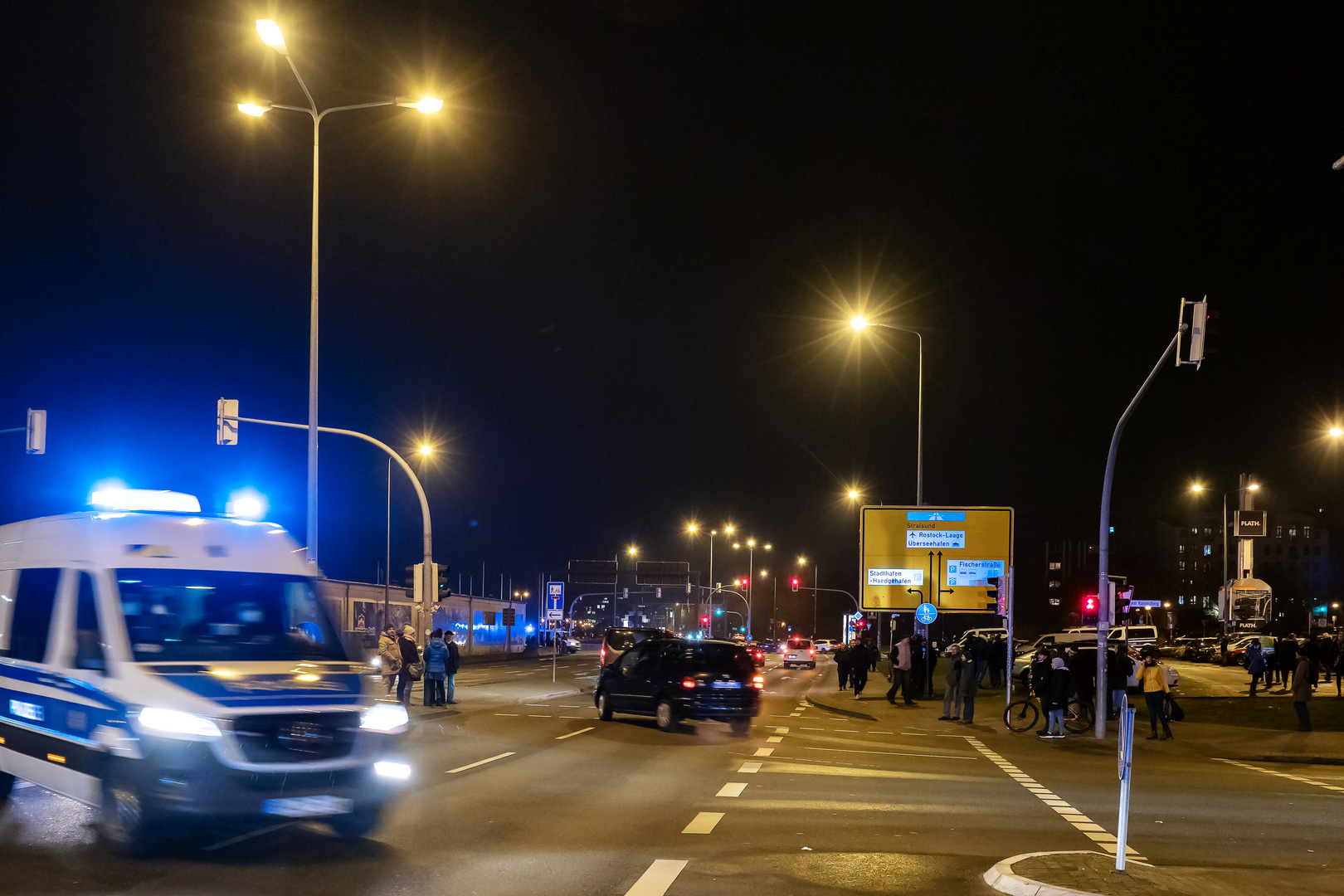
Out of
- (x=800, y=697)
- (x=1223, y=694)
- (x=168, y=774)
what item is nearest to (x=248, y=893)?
(x=168, y=774)

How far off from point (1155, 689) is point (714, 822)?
15.4m

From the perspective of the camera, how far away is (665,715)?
2139 centimetres

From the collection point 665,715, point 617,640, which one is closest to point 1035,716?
point 665,715

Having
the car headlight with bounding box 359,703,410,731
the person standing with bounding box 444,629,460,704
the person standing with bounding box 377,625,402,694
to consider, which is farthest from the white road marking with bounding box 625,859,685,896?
the person standing with bounding box 444,629,460,704

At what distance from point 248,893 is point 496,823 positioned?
3.17 metres

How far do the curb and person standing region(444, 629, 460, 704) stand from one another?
18.3m

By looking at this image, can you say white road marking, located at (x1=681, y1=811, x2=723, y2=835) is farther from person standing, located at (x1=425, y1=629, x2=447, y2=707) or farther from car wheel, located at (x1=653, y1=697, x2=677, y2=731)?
person standing, located at (x1=425, y1=629, x2=447, y2=707)

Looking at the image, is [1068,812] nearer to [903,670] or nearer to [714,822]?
[714,822]

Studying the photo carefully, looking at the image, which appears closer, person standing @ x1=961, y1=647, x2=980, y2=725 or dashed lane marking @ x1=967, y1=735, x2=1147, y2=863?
dashed lane marking @ x1=967, y1=735, x2=1147, y2=863

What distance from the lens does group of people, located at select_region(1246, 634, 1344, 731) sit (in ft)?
80.8

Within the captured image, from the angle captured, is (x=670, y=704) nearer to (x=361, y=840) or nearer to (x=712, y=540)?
(x=361, y=840)

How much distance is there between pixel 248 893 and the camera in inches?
298

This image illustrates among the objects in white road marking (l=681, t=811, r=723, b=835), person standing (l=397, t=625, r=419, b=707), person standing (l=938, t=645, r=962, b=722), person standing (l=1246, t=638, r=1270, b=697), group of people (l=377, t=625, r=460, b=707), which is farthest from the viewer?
person standing (l=1246, t=638, r=1270, b=697)

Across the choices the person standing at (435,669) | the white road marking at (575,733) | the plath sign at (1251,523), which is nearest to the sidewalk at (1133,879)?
the white road marking at (575,733)
